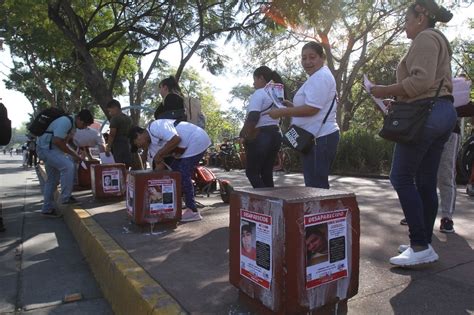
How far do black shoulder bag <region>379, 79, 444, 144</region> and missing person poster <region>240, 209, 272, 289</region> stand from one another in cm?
125

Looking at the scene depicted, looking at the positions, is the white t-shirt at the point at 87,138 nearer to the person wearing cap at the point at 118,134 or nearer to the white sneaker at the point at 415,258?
the person wearing cap at the point at 118,134

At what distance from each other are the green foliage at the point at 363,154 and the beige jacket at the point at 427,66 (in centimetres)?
1063

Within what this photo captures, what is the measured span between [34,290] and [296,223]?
245 cm

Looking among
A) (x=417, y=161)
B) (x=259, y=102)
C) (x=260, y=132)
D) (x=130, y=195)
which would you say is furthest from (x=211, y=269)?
(x=259, y=102)

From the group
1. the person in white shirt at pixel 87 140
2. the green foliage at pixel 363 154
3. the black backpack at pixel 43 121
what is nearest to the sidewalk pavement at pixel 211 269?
the black backpack at pixel 43 121

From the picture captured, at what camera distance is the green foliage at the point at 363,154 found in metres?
13.7

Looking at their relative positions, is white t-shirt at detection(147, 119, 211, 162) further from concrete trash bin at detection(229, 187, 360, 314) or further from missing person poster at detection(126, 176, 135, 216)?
concrete trash bin at detection(229, 187, 360, 314)

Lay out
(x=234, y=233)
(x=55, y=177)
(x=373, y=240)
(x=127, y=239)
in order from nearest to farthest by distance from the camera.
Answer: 1. (x=234, y=233)
2. (x=373, y=240)
3. (x=127, y=239)
4. (x=55, y=177)

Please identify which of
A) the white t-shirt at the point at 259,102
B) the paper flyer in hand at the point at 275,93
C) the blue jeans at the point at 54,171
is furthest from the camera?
the blue jeans at the point at 54,171

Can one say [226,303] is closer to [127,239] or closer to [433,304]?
[433,304]

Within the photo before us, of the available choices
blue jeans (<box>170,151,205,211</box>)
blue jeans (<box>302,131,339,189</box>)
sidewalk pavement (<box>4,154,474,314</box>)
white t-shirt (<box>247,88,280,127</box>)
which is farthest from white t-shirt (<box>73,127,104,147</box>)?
blue jeans (<box>302,131,339,189</box>)

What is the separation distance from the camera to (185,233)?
4.52 m

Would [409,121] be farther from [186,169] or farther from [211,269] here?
[186,169]

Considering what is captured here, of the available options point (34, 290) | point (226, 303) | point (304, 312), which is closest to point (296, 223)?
point (304, 312)
